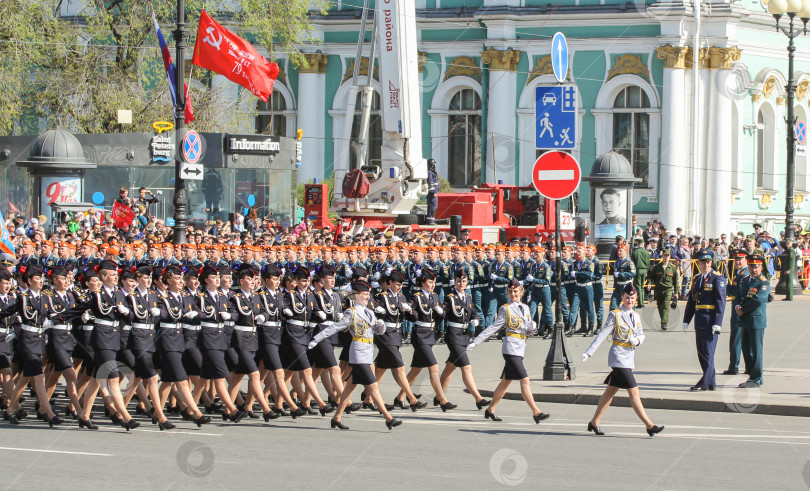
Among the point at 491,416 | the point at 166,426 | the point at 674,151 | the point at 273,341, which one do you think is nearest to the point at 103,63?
the point at 674,151

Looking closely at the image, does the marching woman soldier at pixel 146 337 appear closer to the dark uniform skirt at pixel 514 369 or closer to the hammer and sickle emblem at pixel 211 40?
the dark uniform skirt at pixel 514 369

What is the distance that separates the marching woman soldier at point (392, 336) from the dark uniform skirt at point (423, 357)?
1.08 feet

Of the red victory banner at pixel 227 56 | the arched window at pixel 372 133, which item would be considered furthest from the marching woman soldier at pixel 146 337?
the arched window at pixel 372 133

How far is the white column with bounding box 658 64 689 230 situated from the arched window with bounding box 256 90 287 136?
588 inches

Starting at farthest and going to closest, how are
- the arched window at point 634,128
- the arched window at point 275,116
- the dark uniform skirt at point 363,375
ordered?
the arched window at point 275,116 < the arched window at point 634,128 < the dark uniform skirt at point 363,375

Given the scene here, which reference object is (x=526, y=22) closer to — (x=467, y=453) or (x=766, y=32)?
(x=766, y=32)

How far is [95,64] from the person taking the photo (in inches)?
1615

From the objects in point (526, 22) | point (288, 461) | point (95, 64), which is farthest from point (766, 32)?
point (288, 461)

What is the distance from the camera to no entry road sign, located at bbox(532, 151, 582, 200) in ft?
54.4

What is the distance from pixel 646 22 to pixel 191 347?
34.3m

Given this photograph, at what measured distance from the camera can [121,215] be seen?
28.2 meters

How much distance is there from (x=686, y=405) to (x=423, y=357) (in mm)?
3244

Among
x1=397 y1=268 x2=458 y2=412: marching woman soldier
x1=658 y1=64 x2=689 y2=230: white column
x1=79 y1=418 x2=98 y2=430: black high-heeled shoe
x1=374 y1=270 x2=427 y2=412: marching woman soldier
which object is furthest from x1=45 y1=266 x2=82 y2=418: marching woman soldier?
x1=658 y1=64 x2=689 y2=230: white column

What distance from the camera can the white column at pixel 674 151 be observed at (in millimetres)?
44719
